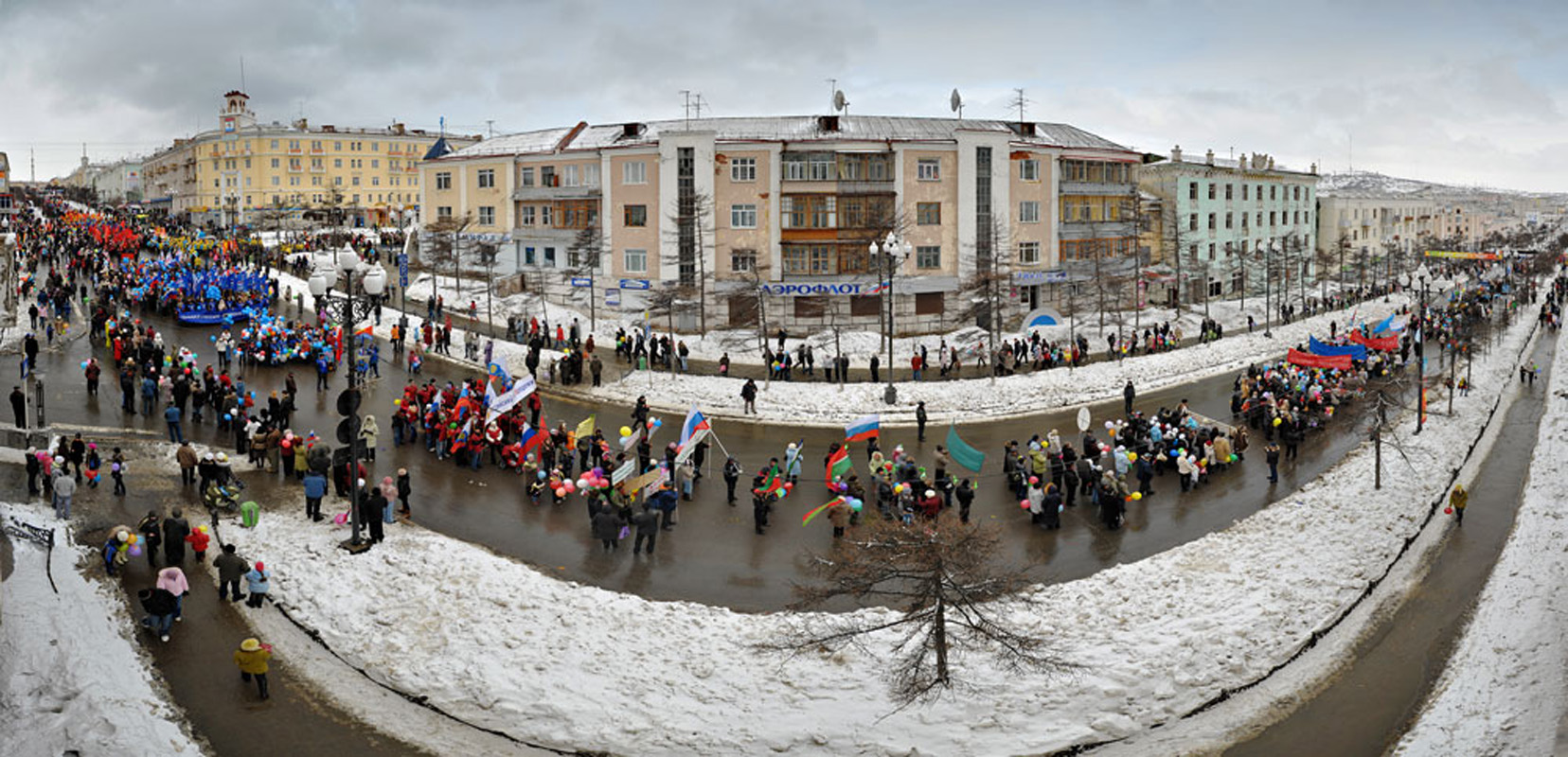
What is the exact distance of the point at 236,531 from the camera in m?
21.0

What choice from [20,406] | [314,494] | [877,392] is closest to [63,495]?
[314,494]

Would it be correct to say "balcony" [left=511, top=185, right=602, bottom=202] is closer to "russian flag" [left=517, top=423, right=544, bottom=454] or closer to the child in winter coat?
"russian flag" [left=517, top=423, right=544, bottom=454]

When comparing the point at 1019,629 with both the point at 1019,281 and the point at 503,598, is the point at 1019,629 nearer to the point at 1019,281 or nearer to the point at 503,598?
the point at 503,598

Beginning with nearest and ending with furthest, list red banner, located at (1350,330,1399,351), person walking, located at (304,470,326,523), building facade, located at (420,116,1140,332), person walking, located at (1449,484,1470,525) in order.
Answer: person walking, located at (304,470,326,523) → person walking, located at (1449,484,1470,525) → red banner, located at (1350,330,1399,351) → building facade, located at (420,116,1140,332)

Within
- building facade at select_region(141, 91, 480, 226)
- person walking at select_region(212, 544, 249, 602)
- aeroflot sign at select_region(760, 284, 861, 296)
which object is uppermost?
building facade at select_region(141, 91, 480, 226)

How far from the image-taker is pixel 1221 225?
77312 millimetres

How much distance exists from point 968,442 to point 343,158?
341ft

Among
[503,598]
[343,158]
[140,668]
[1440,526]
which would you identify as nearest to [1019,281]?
[1440,526]

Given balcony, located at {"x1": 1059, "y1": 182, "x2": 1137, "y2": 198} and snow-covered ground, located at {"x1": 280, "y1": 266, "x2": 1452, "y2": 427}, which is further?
balcony, located at {"x1": 1059, "y1": 182, "x2": 1137, "y2": 198}

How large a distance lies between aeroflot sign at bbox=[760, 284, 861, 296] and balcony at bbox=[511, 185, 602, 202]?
11.4 meters

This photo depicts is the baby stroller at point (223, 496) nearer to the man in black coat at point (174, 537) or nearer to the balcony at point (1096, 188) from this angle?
the man in black coat at point (174, 537)

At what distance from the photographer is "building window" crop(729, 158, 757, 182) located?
178 ft

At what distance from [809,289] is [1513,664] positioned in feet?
126

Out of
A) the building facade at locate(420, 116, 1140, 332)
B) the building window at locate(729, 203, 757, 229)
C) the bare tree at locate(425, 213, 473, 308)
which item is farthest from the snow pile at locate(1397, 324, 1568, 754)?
the bare tree at locate(425, 213, 473, 308)
